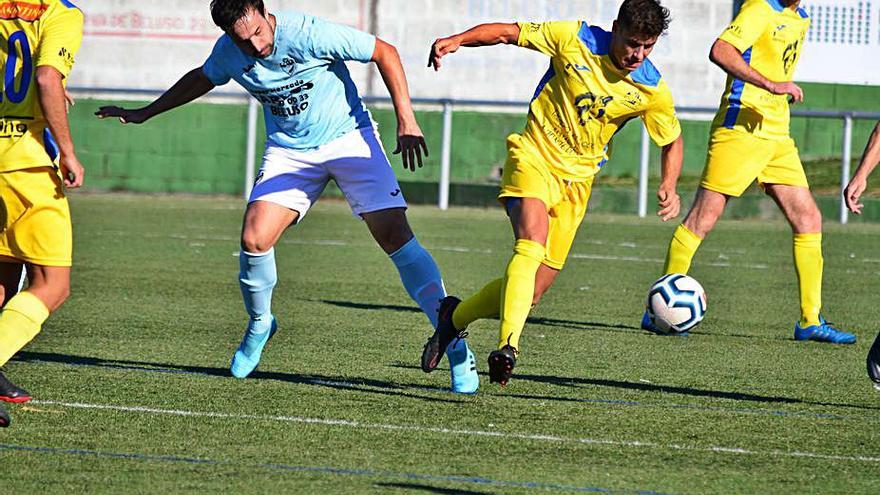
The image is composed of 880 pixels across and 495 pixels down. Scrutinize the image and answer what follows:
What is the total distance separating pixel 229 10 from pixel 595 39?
1679 mm

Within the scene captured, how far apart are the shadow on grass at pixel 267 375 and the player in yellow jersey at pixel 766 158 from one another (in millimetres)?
2636

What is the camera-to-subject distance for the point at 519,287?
691 centimetres

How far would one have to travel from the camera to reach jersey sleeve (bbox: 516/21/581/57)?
7402 millimetres

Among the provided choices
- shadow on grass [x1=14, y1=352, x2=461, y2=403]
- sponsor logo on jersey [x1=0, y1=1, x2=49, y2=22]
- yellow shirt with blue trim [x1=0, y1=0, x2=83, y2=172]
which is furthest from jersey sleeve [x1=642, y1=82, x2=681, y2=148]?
sponsor logo on jersey [x1=0, y1=1, x2=49, y2=22]

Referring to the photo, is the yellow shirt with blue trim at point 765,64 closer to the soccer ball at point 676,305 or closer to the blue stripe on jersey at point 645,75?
the soccer ball at point 676,305

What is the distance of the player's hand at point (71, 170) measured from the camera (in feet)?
19.6

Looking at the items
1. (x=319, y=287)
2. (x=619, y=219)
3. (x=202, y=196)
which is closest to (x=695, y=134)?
(x=619, y=219)

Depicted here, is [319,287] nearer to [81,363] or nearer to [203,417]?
[81,363]

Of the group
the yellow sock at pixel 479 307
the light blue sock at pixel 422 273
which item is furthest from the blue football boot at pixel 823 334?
the light blue sock at pixel 422 273

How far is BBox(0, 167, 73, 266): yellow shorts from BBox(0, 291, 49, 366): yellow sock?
0.15 m

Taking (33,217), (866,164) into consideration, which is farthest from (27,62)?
(866,164)

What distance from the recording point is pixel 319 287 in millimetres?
11680

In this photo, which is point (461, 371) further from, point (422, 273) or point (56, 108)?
point (56, 108)

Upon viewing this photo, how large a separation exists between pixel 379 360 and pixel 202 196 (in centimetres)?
1536
